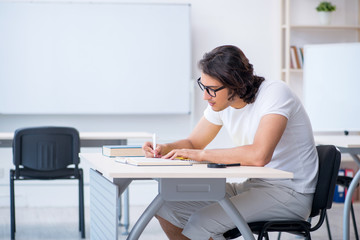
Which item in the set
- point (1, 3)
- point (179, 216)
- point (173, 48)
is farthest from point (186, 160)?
point (1, 3)

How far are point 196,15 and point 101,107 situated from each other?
4.29 feet

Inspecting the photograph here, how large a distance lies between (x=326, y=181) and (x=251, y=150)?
1.09 feet

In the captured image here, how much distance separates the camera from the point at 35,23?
5152 millimetres

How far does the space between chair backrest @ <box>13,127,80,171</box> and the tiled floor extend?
19.2 inches

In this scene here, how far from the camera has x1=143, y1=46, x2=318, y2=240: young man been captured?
1.99 m

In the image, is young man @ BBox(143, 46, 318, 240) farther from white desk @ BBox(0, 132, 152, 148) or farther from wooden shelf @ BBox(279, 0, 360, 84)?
wooden shelf @ BBox(279, 0, 360, 84)

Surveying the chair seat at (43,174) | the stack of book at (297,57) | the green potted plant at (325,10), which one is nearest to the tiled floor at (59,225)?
the chair seat at (43,174)

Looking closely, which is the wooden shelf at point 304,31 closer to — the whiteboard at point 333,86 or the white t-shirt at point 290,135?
the whiteboard at point 333,86

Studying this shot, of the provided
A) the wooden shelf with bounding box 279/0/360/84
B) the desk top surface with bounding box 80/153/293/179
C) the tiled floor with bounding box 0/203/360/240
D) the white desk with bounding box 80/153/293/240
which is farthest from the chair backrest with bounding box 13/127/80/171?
the wooden shelf with bounding box 279/0/360/84

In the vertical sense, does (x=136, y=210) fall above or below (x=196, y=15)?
below

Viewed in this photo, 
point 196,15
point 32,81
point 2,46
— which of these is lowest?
point 32,81

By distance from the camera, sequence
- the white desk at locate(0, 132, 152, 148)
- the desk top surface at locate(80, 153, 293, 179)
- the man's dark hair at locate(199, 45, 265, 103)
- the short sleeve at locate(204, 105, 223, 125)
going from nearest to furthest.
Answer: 1. the desk top surface at locate(80, 153, 293, 179)
2. the man's dark hair at locate(199, 45, 265, 103)
3. the short sleeve at locate(204, 105, 223, 125)
4. the white desk at locate(0, 132, 152, 148)

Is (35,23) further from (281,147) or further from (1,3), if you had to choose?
(281,147)

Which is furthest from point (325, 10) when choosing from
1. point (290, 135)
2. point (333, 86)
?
point (290, 135)
